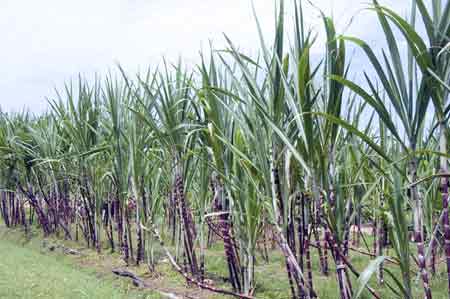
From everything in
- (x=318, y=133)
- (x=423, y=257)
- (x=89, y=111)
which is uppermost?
(x=89, y=111)

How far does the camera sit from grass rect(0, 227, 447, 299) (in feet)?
9.40

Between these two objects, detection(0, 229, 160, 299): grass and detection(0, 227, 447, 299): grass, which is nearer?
detection(0, 227, 447, 299): grass

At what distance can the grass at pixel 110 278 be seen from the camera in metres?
2.87

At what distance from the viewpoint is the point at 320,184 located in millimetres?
1625

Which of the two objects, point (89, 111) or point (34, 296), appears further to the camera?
point (89, 111)

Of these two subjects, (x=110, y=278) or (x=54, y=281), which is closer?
(x=54, y=281)

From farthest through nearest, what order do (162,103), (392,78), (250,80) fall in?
(162,103) < (250,80) < (392,78)

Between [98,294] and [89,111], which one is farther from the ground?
[89,111]

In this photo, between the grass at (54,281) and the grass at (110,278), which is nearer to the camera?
the grass at (110,278)

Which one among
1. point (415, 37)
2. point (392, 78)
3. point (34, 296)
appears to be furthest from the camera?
point (34, 296)

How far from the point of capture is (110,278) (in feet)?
11.7

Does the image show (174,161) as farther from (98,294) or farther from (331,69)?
(331,69)

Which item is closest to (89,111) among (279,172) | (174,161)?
(174,161)

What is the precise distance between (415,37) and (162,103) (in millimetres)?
A: 1829
